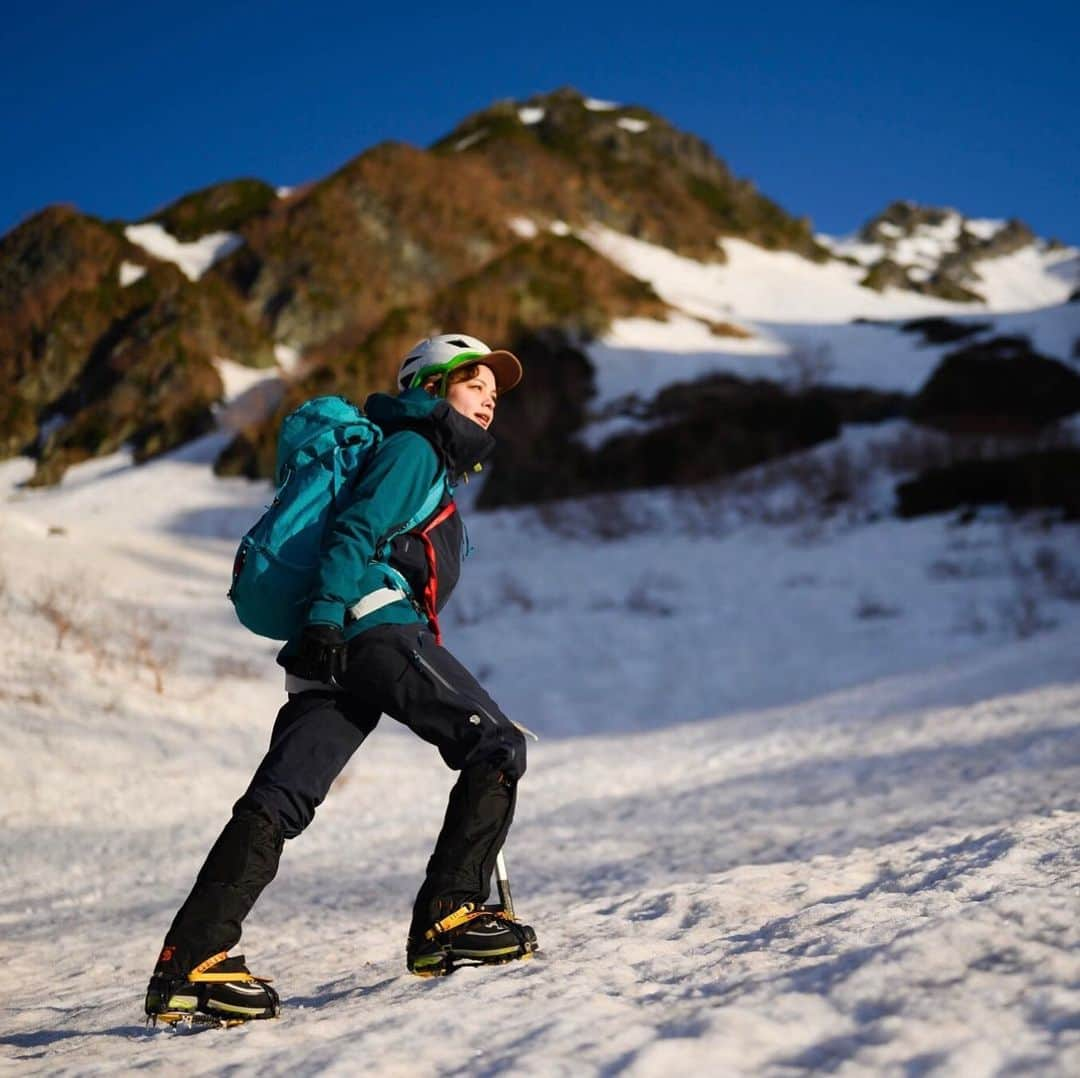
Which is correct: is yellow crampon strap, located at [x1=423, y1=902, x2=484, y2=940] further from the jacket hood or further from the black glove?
the jacket hood

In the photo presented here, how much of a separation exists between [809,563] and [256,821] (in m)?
11.4

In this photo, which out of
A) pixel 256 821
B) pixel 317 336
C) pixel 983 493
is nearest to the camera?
pixel 256 821

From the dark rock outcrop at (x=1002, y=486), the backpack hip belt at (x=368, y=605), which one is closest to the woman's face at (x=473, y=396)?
the backpack hip belt at (x=368, y=605)

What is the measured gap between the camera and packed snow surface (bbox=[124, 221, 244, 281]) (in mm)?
38562

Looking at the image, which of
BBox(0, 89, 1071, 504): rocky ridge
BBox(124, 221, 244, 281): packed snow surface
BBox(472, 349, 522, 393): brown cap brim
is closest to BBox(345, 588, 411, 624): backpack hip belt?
BBox(472, 349, 522, 393): brown cap brim

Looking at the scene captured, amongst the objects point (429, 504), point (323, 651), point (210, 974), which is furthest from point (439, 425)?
point (210, 974)

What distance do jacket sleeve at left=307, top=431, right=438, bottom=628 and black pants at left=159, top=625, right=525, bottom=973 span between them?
14 centimetres

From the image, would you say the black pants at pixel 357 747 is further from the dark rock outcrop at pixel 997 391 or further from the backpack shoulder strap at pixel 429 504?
the dark rock outcrop at pixel 997 391

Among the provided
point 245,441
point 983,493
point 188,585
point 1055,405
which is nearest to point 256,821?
point 188,585

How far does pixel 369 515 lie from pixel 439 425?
276 mm

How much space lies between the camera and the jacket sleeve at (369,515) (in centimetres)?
195

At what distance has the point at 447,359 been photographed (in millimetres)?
2320

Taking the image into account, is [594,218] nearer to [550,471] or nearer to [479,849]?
[550,471]

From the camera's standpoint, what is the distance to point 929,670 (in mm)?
8148
